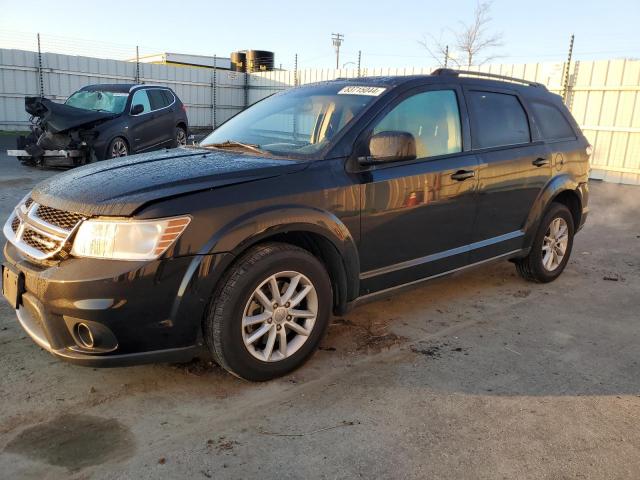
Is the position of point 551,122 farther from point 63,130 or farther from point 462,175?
point 63,130

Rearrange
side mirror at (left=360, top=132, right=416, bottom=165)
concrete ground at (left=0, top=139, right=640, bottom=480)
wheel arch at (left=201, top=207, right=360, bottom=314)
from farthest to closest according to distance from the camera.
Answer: side mirror at (left=360, top=132, right=416, bottom=165), wheel arch at (left=201, top=207, right=360, bottom=314), concrete ground at (left=0, top=139, right=640, bottom=480)

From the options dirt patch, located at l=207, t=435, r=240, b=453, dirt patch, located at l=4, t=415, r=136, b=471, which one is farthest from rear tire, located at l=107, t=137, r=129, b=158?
dirt patch, located at l=207, t=435, r=240, b=453

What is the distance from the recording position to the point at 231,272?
9.36 ft

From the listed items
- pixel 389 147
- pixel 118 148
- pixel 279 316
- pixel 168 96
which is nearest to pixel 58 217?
pixel 279 316

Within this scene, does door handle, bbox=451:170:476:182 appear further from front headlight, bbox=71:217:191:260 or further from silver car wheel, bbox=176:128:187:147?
silver car wheel, bbox=176:128:187:147

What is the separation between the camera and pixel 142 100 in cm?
1163

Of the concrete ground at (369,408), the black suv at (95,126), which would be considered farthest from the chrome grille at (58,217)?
the black suv at (95,126)

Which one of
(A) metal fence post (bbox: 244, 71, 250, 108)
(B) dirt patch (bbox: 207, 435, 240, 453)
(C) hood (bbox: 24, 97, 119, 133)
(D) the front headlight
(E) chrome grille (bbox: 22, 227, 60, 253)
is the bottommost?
(B) dirt patch (bbox: 207, 435, 240, 453)

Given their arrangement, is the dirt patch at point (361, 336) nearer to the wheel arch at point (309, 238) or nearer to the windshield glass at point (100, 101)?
the wheel arch at point (309, 238)

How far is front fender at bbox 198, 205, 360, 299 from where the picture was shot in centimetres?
278

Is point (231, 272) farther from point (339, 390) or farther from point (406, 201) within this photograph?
point (406, 201)

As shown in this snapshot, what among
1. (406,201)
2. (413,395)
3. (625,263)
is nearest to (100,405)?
(413,395)

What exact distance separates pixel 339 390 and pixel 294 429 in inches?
18.0

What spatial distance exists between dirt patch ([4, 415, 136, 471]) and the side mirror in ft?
6.68
